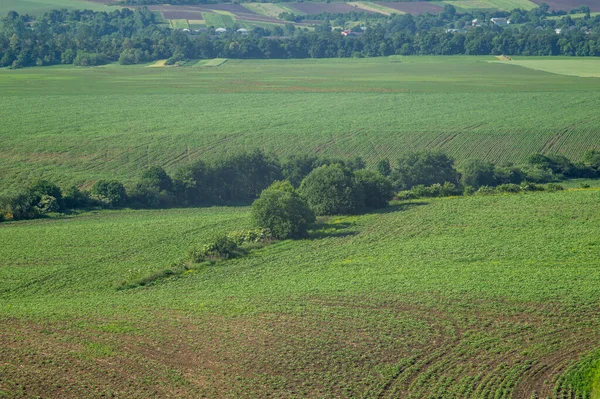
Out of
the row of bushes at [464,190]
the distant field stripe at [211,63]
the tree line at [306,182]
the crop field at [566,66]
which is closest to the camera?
the tree line at [306,182]

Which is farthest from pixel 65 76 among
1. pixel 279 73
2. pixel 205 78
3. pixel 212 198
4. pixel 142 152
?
pixel 212 198

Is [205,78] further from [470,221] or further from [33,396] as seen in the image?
[33,396]

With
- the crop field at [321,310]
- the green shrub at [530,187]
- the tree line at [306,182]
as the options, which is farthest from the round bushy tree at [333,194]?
the green shrub at [530,187]

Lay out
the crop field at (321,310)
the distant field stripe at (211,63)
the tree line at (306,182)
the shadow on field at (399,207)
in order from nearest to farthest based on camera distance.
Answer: the crop field at (321,310) → the tree line at (306,182) → the shadow on field at (399,207) → the distant field stripe at (211,63)

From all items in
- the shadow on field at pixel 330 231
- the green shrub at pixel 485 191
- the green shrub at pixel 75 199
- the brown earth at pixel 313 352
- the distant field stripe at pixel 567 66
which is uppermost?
the distant field stripe at pixel 567 66

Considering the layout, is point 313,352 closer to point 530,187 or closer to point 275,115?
point 530,187

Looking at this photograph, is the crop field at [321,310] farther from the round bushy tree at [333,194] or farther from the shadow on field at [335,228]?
the round bushy tree at [333,194]

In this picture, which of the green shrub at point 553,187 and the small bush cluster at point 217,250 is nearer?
the small bush cluster at point 217,250
